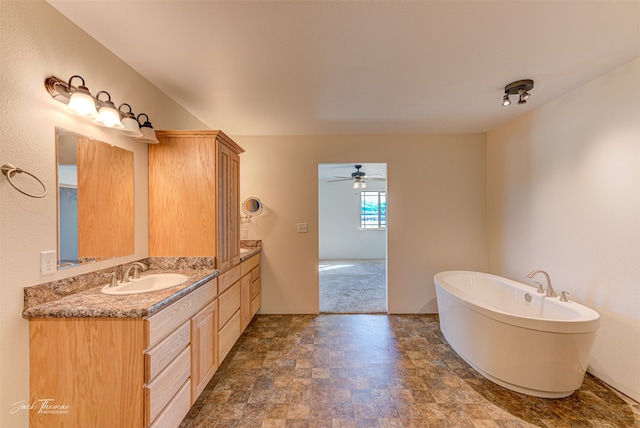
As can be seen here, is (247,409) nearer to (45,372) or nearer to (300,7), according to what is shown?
(45,372)

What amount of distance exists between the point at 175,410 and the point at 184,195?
1455mm

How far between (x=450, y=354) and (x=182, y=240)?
269 cm

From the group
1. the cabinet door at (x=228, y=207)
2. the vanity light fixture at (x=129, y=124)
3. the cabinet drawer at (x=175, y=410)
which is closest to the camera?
the cabinet drawer at (x=175, y=410)

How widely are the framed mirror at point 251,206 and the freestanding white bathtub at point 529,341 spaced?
2459mm

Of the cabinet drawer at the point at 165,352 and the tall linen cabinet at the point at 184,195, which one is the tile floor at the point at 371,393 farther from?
the tall linen cabinet at the point at 184,195

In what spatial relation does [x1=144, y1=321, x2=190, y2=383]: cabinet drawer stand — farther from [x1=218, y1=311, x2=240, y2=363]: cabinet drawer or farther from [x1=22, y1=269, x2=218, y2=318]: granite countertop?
[x1=218, y1=311, x2=240, y2=363]: cabinet drawer

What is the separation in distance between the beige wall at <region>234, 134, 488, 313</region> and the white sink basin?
5.19 feet

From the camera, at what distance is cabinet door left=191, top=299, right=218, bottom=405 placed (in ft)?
5.48

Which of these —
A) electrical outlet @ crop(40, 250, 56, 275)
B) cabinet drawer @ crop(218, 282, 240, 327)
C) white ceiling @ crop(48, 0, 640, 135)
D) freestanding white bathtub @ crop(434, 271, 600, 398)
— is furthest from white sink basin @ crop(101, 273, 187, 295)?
freestanding white bathtub @ crop(434, 271, 600, 398)

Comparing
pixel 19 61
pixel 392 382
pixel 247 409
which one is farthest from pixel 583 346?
pixel 19 61

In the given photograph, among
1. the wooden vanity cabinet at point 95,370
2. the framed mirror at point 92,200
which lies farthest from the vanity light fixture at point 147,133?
the wooden vanity cabinet at point 95,370

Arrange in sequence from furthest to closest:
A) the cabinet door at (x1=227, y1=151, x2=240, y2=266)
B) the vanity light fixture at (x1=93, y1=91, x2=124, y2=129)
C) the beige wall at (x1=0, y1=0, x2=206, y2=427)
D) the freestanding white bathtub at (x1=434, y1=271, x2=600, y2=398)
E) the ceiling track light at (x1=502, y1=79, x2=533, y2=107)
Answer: the cabinet door at (x1=227, y1=151, x2=240, y2=266) < the ceiling track light at (x1=502, y1=79, x2=533, y2=107) < the freestanding white bathtub at (x1=434, y1=271, x2=600, y2=398) < the vanity light fixture at (x1=93, y1=91, x2=124, y2=129) < the beige wall at (x1=0, y1=0, x2=206, y2=427)

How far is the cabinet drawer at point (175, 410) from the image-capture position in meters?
1.34

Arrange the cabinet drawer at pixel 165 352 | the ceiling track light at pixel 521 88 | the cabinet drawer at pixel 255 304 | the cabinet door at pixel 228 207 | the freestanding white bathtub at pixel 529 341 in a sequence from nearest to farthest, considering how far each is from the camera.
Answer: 1. the cabinet drawer at pixel 165 352
2. the freestanding white bathtub at pixel 529 341
3. the ceiling track light at pixel 521 88
4. the cabinet door at pixel 228 207
5. the cabinet drawer at pixel 255 304
